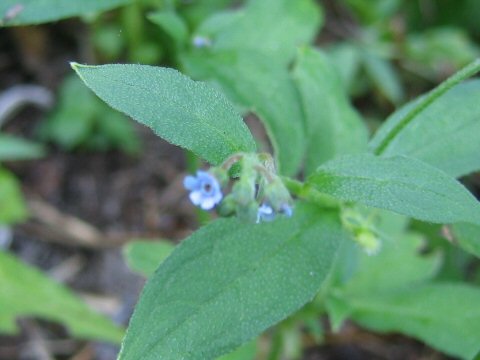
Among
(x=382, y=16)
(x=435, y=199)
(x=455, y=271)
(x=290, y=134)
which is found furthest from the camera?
(x=382, y=16)

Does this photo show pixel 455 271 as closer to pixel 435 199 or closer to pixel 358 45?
pixel 358 45

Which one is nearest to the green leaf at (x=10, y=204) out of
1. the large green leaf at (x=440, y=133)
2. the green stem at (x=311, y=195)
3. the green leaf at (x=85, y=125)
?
the green leaf at (x=85, y=125)

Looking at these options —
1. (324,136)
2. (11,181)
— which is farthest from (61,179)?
(324,136)

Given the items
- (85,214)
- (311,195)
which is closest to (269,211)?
(311,195)

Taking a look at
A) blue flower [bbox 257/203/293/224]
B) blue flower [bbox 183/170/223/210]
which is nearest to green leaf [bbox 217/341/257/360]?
blue flower [bbox 257/203/293/224]

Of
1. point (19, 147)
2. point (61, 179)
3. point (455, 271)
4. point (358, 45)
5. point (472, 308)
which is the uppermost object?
point (19, 147)

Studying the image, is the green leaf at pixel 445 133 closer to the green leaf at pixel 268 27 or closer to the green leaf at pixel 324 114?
the green leaf at pixel 324 114
